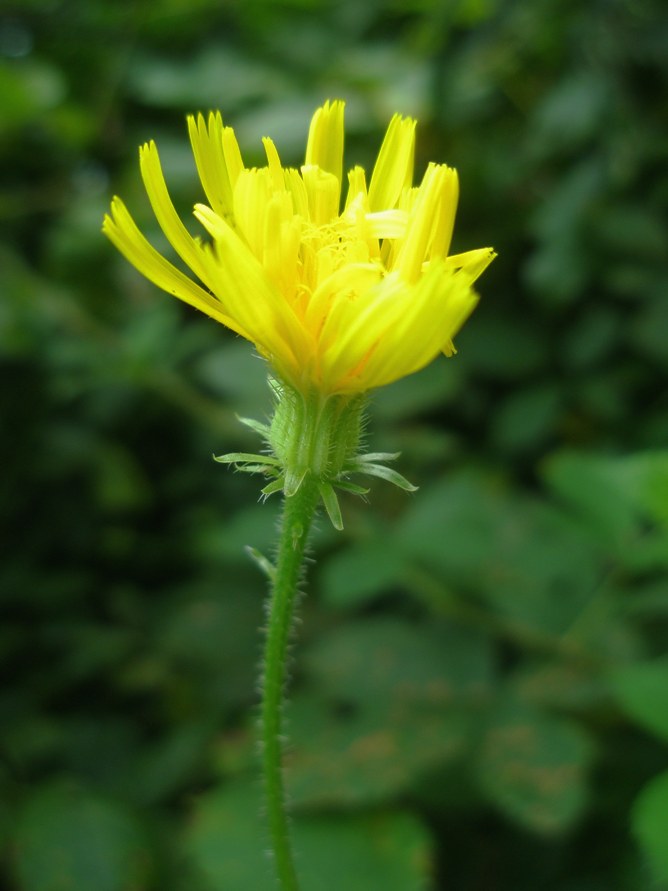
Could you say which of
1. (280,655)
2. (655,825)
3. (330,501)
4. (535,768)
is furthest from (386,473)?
(535,768)

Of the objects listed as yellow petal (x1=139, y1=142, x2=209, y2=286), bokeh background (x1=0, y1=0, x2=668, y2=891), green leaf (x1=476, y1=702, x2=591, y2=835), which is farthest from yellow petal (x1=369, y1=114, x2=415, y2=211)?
green leaf (x1=476, y1=702, x2=591, y2=835)

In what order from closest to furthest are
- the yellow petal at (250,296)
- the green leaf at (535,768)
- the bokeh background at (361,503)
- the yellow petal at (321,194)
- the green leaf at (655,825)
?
1. the yellow petal at (250,296)
2. the yellow petal at (321,194)
3. the green leaf at (655,825)
4. the green leaf at (535,768)
5. the bokeh background at (361,503)

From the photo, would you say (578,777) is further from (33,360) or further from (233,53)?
(233,53)

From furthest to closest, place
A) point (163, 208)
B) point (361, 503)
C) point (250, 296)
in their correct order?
point (361, 503), point (163, 208), point (250, 296)

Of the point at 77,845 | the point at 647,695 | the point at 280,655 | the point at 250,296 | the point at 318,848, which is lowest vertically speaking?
the point at 77,845

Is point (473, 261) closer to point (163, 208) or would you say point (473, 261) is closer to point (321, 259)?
point (321, 259)

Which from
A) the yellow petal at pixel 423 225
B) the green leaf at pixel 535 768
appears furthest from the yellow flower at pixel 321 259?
the green leaf at pixel 535 768

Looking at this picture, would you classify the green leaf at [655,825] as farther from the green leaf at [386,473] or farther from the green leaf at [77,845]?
the green leaf at [77,845]

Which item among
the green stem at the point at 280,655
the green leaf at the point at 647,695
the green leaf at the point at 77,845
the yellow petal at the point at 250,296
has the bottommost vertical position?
the green leaf at the point at 77,845
